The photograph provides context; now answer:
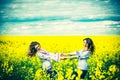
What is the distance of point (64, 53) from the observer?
510 centimetres

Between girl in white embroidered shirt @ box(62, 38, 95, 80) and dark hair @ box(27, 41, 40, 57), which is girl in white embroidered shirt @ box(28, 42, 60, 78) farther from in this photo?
girl in white embroidered shirt @ box(62, 38, 95, 80)

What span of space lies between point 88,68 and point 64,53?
1.20ft

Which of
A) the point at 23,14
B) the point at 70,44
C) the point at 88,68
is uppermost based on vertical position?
the point at 23,14

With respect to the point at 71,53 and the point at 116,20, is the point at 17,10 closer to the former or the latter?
the point at 71,53

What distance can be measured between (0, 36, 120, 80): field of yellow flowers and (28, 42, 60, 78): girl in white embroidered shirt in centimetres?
5

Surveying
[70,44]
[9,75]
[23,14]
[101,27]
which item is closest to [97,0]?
[101,27]

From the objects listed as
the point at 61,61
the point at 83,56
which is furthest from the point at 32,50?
the point at 83,56

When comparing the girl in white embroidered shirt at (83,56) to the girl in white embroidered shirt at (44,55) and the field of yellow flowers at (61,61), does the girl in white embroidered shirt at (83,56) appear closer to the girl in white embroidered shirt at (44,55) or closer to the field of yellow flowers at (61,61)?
the field of yellow flowers at (61,61)

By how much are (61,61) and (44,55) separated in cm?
24

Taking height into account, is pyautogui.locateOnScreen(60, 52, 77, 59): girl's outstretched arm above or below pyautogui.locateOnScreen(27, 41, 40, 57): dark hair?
below

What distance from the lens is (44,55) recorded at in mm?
5070

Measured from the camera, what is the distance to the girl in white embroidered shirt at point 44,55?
506 centimetres

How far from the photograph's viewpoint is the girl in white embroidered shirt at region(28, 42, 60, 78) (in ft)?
16.6

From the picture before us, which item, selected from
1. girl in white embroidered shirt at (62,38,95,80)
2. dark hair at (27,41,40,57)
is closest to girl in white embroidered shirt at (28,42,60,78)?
dark hair at (27,41,40,57)
